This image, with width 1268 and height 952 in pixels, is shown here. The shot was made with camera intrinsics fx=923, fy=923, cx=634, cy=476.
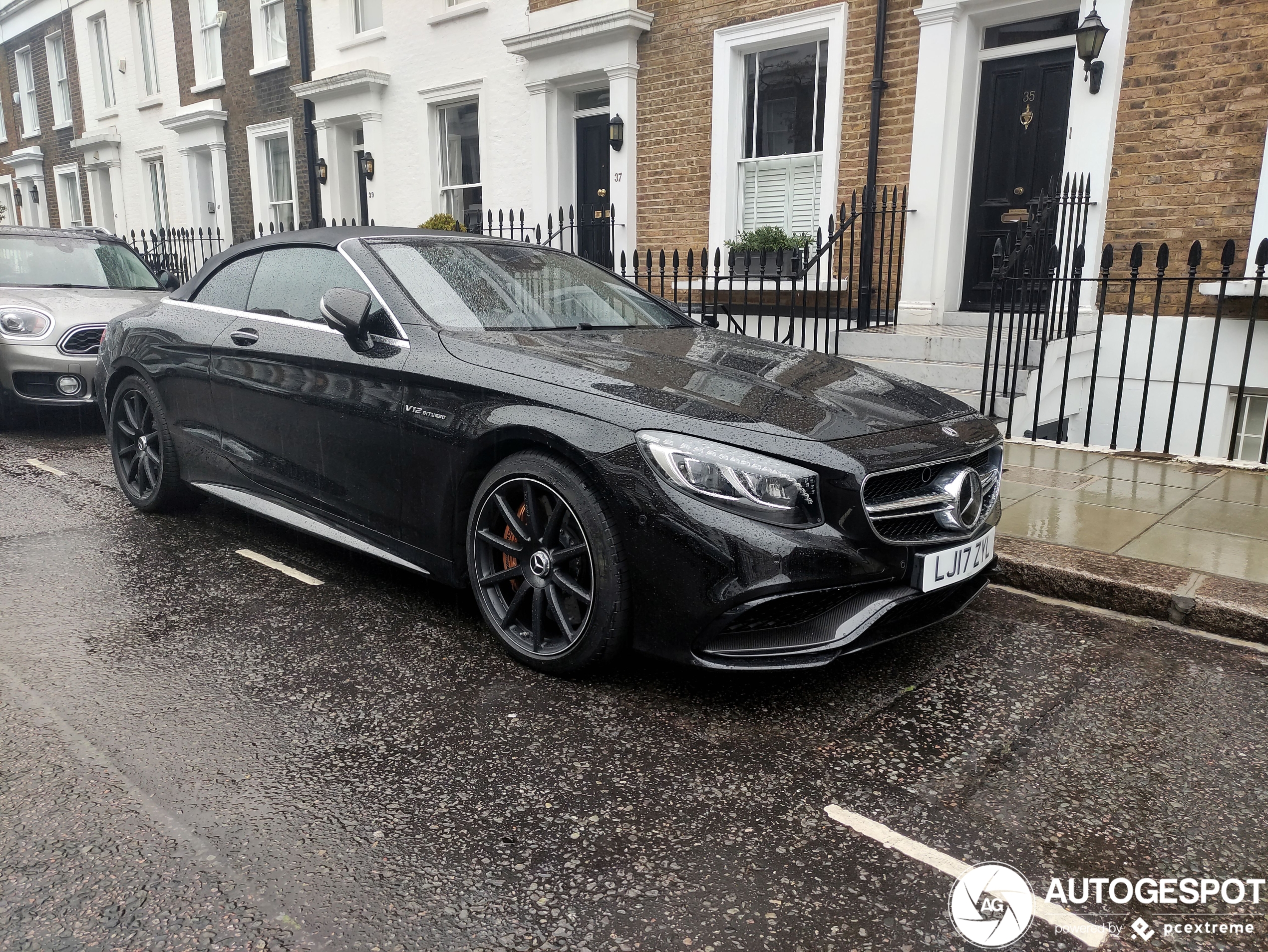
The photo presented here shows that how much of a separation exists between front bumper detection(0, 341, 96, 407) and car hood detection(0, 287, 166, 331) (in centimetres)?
27

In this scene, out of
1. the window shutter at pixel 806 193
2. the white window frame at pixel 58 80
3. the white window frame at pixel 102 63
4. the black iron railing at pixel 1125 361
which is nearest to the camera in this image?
the black iron railing at pixel 1125 361

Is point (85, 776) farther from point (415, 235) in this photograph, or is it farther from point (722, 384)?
point (415, 235)

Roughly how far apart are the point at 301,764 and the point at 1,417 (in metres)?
7.05

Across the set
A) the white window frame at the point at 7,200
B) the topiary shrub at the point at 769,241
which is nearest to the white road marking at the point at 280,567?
the topiary shrub at the point at 769,241

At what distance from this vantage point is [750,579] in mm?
2734

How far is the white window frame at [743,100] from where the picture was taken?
30.2 ft

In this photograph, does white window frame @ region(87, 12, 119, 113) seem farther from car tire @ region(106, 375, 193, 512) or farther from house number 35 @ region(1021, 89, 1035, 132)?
house number 35 @ region(1021, 89, 1035, 132)

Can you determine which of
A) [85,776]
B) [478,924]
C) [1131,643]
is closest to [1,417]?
[85,776]

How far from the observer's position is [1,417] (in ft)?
26.1

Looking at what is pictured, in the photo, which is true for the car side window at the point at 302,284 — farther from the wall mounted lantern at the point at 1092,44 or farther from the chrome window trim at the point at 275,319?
the wall mounted lantern at the point at 1092,44

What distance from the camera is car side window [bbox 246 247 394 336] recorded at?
155 inches

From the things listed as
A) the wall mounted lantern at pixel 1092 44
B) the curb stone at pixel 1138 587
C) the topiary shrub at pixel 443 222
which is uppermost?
the wall mounted lantern at pixel 1092 44

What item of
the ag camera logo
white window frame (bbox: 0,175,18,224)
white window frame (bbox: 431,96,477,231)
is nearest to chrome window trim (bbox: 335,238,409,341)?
the ag camera logo

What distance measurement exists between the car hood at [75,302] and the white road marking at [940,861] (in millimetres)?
7010
